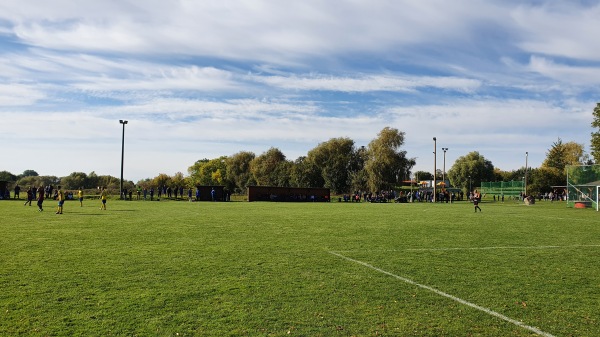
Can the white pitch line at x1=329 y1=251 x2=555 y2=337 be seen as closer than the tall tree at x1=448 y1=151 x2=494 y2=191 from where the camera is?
Yes

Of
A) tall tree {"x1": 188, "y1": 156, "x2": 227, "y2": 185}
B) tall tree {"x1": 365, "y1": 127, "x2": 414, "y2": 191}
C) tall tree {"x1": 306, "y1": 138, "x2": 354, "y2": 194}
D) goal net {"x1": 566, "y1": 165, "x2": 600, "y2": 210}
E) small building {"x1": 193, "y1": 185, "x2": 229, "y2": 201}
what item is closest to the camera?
goal net {"x1": 566, "y1": 165, "x2": 600, "y2": 210}

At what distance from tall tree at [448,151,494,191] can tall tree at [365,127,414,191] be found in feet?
125

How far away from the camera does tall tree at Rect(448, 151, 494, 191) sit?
118 metres

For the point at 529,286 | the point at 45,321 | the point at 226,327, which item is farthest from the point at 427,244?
the point at 45,321

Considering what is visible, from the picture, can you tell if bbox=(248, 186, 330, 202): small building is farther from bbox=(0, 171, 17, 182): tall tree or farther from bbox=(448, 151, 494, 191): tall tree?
bbox=(0, 171, 17, 182): tall tree

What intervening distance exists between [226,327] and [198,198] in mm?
52204

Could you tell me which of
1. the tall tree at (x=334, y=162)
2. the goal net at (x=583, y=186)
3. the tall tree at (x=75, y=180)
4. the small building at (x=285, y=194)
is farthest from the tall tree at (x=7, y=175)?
the goal net at (x=583, y=186)

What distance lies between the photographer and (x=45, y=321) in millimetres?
6008

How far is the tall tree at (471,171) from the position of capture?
118 meters

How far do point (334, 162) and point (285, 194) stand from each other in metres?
34.5

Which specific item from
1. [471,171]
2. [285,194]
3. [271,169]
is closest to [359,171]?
[271,169]

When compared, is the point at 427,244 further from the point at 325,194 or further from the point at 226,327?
the point at 325,194

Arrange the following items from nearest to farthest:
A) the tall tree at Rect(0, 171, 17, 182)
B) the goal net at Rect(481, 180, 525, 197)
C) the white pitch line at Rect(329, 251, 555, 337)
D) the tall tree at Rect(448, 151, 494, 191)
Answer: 1. the white pitch line at Rect(329, 251, 555, 337)
2. the goal net at Rect(481, 180, 525, 197)
3. the tall tree at Rect(0, 171, 17, 182)
4. the tall tree at Rect(448, 151, 494, 191)

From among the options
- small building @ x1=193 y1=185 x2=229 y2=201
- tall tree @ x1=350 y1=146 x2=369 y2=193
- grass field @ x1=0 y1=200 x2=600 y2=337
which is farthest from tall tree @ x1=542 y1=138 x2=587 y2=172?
grass field @ x1=0 y1=200 x2=600 y2=337
